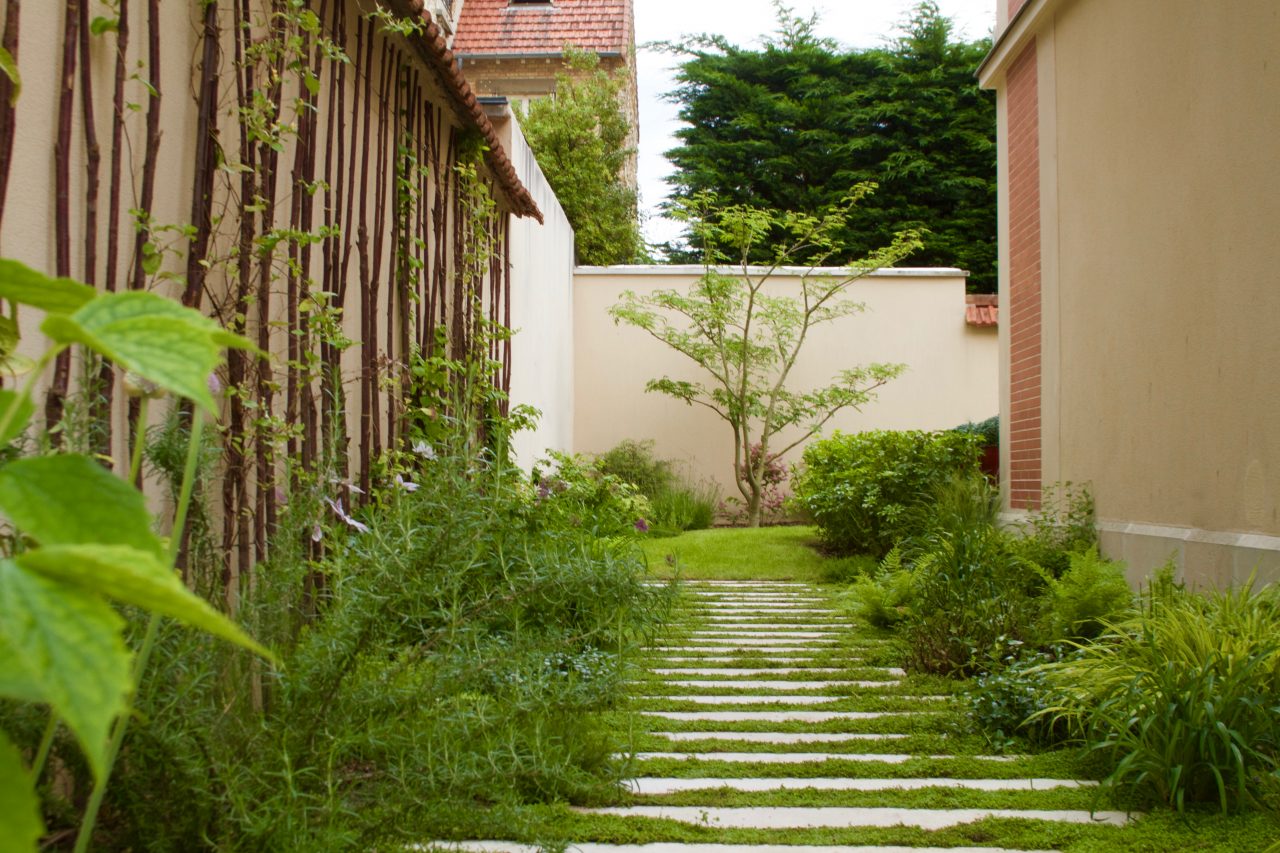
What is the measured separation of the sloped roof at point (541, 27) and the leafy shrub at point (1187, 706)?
1423cm

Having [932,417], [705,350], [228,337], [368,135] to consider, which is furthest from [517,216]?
[228,337]

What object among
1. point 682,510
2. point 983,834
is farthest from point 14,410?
point 682,510

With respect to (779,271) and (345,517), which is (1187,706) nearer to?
(345,517)

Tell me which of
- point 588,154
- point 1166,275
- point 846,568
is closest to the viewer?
point 1166,275

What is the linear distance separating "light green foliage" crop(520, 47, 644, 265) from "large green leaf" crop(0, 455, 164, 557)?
1409 cm

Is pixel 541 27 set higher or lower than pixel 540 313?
higher

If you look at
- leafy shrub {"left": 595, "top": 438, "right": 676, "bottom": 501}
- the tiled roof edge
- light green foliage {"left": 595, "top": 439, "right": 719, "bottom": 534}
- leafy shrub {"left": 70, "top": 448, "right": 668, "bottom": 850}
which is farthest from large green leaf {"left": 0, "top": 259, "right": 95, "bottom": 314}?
leafy shrub {"left": 595, "top": 438, "right": 676, "bottom": 501}

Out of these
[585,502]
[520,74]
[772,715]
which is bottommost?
[772,715]

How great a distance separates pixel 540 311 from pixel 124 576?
8926 mm

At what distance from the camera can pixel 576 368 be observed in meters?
12.5

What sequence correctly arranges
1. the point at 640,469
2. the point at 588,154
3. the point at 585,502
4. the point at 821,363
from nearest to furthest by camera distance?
the point at 585,502, the point at 640,469, the point at 821,363, the point at 588,154

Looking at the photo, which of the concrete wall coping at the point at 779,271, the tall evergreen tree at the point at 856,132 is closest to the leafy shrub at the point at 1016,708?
the concrete wall coping at the point at 779,271

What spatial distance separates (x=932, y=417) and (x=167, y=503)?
35.8 feet

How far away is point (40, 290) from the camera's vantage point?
602mm
